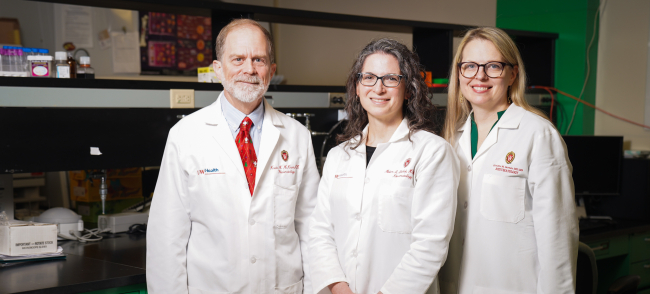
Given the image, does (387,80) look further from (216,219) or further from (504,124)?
(216,219)

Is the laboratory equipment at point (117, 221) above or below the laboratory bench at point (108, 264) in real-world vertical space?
above

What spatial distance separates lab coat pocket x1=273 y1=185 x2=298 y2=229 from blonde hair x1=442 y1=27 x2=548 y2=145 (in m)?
0.56

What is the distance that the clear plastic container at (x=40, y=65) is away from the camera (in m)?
2.01

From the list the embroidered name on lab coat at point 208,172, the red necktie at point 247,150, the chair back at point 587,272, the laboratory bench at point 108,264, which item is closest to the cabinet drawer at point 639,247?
the laboratory bench at point 108,264

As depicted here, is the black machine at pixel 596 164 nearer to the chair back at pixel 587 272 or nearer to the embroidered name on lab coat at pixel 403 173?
the chair back at pixel 587 272

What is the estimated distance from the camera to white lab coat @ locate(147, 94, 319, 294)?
1593mm

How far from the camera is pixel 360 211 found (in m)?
1.54

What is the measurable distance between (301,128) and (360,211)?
1.32ft

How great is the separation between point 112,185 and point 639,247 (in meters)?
2.68

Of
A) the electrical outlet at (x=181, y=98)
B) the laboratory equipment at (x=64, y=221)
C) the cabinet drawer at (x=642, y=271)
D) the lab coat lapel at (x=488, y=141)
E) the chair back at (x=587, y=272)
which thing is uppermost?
the electrical outlet at (x=181, y=98)

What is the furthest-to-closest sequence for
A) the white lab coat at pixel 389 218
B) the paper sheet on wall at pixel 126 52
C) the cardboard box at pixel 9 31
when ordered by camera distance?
the paper sheet on wall at pixel 126 52 → the cardboard box at pixel 9 31 → the white lab coat at pixel 389 218

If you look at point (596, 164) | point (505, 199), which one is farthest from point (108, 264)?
point (596, 164)

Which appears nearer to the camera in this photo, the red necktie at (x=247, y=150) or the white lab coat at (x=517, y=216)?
the white lab coat at (x=517, y=216)

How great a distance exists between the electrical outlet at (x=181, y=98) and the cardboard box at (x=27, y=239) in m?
0.65
